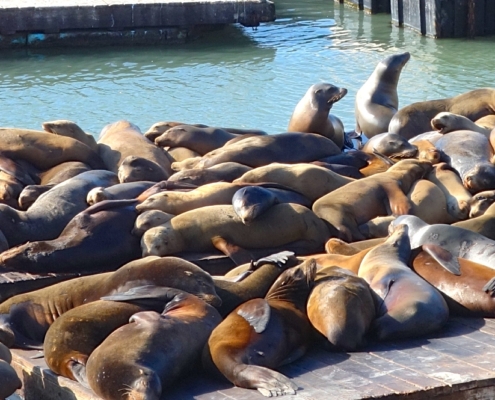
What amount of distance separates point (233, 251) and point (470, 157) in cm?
208

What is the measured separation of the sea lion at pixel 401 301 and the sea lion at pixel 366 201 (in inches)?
42.7

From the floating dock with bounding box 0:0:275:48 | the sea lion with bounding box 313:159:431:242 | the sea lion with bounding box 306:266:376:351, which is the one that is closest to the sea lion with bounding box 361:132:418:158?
the sea lion with bounding box 313:159:431:242

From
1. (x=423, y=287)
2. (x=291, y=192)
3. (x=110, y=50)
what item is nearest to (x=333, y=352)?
(x=423, y=287)

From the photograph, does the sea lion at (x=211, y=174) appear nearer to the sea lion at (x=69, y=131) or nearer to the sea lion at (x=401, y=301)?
the sea lion at (x=69, y=131)

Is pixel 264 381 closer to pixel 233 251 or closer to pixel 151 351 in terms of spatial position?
pixel 151 351

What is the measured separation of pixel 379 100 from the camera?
9133 millimetres

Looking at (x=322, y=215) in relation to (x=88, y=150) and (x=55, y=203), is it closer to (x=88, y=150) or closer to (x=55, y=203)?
(x=55, y=203)

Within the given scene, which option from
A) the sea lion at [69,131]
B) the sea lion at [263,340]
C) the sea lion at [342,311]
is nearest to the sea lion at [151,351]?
the sea lion at [263,340]

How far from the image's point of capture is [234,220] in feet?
18.2

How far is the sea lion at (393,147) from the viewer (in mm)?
Result: 6938

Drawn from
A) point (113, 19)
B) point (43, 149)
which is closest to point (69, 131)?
point (43, 149)

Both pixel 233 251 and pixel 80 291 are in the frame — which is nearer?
→ pixel 80 291

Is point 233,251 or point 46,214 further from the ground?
point 46,214

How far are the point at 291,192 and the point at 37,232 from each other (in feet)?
5.07
